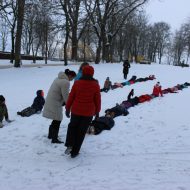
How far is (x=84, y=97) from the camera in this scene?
262 inches

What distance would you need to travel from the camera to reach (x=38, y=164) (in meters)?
6.59

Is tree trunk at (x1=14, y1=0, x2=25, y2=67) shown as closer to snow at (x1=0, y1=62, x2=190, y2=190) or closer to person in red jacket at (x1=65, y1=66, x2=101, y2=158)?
snow at (x1=0, y1=62, x2=190, y2=190)

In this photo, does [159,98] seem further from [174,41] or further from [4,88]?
[174,41]

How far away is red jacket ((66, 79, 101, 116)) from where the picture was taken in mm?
6637

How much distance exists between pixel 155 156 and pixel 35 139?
113 inches

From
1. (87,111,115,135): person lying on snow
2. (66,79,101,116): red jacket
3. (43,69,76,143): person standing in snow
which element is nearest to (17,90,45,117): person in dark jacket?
(87,111,115,135): person lying on snow

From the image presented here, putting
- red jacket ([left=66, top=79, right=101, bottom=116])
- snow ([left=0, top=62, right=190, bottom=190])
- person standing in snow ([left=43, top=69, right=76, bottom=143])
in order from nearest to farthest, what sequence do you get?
snow ([left=0, top=62, right=190, bottom=190]) → red jacket ([left=66, top=79, right=101, bottom=116]) → person standing in snow ([left=43, top=69, right=76, bottom=143])

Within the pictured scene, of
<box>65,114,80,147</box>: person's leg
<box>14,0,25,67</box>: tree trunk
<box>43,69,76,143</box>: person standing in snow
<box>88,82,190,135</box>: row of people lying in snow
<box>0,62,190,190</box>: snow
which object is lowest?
<box>0,62,190,190</box>: snow

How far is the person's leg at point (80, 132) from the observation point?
6804 millimetres

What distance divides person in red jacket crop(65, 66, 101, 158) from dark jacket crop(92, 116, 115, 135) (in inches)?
75.2

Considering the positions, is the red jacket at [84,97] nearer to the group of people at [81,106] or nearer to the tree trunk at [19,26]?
the group of people at [81,106]

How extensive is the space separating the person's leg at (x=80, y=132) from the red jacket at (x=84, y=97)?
0.16 metres

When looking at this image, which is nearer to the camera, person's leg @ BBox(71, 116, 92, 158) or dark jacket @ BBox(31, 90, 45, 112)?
person's leg @ BBox(71, 116, 92, 158)

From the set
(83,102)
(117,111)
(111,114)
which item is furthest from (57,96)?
(117,111)
